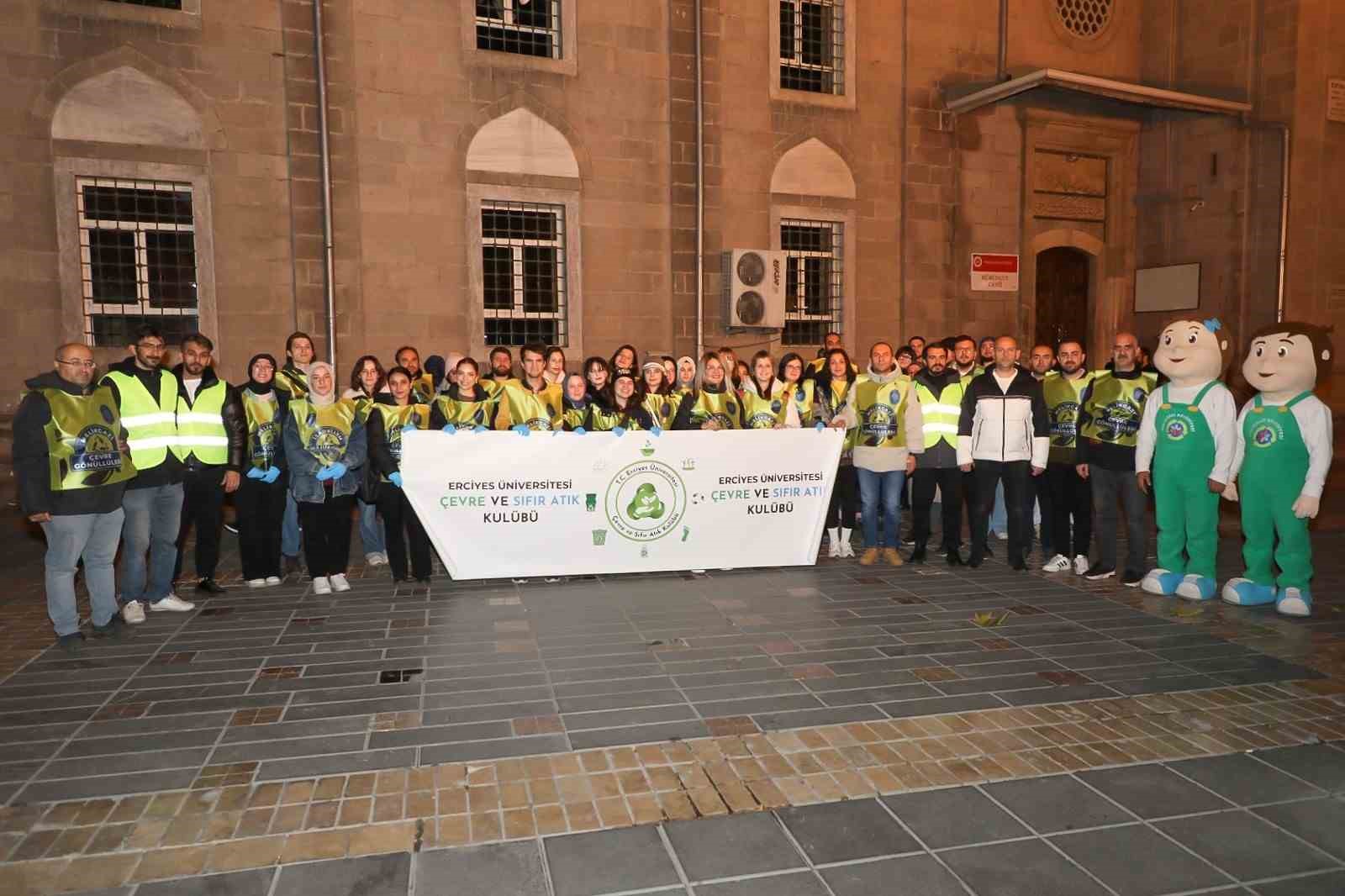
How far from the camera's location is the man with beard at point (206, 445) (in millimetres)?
7406

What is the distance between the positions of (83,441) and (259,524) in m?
1.99

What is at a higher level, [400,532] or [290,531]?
[400,532]

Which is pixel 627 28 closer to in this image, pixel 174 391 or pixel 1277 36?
pixel 174 391

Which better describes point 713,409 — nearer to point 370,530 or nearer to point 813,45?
point 370,530

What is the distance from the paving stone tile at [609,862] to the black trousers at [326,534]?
4.89m

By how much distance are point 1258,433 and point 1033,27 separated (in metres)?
12.2

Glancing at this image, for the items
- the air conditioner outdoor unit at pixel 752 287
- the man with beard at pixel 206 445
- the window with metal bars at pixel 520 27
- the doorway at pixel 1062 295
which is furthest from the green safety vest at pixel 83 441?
the doorway at pixel 1062 295

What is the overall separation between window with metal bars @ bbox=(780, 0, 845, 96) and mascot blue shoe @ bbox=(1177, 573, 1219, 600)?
34.8ft

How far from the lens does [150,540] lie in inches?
288

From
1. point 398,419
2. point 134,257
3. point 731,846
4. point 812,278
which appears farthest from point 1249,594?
point 134,257

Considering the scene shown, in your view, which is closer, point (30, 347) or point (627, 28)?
point (30, 347)

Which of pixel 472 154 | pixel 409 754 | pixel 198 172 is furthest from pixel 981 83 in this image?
pixel 409 754

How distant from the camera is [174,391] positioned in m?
7.30

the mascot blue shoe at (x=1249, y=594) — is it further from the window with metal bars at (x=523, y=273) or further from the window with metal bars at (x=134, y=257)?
the window with metal bars at (x=134, y=257)
